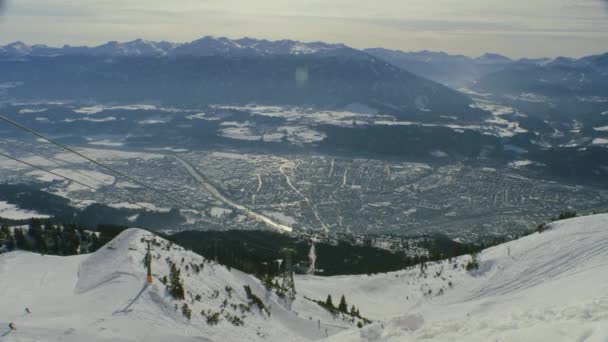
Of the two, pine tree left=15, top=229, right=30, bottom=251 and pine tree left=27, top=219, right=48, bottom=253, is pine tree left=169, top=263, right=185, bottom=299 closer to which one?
pine tree left=27, top=219, right=48, bottom=253

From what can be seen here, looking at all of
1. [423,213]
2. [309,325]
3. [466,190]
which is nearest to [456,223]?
[423,213]

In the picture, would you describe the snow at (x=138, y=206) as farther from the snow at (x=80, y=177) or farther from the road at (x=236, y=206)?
the snow at (x=80, y=177)

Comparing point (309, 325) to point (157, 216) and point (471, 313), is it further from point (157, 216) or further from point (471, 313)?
point (157, 216)

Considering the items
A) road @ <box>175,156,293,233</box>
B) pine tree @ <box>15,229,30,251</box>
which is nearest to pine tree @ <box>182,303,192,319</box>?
pine tree @ <box>15,229,30,251</box>

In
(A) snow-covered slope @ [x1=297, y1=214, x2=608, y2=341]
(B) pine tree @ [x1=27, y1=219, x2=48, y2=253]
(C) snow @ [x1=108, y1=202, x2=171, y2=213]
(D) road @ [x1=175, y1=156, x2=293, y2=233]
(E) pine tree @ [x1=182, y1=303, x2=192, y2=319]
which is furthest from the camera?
(C) snow @ [x1=108, y1=202, x2=171, y2=213]

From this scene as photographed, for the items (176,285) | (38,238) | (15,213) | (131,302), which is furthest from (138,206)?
(131,302)

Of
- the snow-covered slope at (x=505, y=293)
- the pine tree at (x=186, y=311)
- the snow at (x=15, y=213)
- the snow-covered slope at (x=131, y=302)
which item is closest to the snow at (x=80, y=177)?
the snow at (x=15, y=213)
